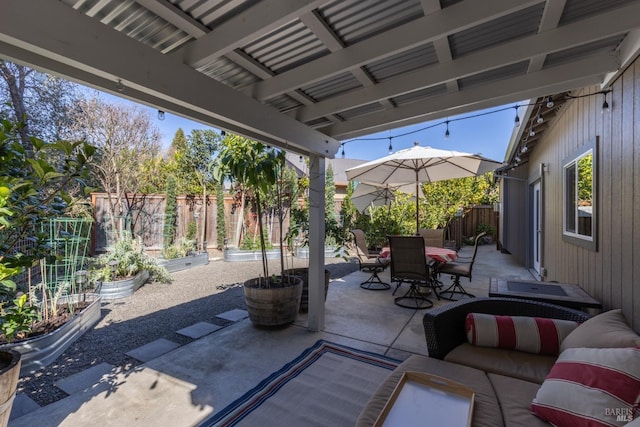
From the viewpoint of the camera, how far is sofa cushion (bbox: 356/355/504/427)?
1.42 m

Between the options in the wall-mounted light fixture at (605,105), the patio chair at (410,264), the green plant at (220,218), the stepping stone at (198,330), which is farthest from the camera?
the green plant at (220,218)

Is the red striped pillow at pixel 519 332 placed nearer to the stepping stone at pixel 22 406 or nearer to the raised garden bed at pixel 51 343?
the stepping stone at pixel 22 406

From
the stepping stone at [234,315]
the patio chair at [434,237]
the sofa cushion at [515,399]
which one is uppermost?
the patio chair at [434,237]

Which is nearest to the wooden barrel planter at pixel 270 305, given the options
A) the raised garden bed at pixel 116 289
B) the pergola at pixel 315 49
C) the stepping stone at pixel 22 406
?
the pergola at pixel 315 49

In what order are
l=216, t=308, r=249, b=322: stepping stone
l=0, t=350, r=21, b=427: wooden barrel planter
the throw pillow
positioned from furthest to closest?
l=216, t=308, r=249, b=322: stepping stone, l=0, t=350, r=21, b=427: wooden barrel planter, the throw pillow

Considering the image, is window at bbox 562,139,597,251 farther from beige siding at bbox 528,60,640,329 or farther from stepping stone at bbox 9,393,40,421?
stepping stone at bbox 9,393,40,421

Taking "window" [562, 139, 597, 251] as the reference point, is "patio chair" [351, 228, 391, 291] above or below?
below

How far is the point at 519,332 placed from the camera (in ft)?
6.85

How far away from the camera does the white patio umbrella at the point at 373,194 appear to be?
824 centimetres

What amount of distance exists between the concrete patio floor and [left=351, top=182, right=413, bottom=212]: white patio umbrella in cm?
416

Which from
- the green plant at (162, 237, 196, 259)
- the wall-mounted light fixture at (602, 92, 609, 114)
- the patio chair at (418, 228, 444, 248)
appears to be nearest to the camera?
the wall-mounted light fixture at (602, 92, 609, 114)

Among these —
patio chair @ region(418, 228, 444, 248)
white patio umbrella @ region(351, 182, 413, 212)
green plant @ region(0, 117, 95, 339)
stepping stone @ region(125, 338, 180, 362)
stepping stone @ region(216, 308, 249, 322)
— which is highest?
white patio umbrella @ region(351, 182, 413, 212)

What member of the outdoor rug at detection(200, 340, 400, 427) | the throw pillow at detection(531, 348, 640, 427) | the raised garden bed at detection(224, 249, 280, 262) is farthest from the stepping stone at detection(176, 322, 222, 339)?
the raised garden bed at detection(224, 249, 280, 262)

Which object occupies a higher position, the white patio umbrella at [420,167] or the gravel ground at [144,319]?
the white patio umbrella at [420,167]
